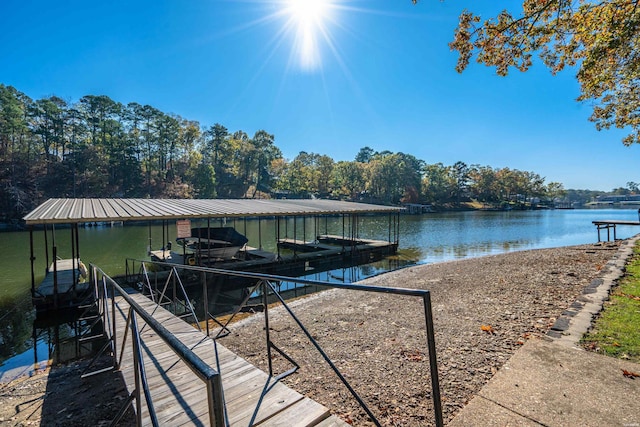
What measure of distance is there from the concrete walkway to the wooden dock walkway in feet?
4.21

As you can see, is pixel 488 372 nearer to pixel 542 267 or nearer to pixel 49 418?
pixel 49 418

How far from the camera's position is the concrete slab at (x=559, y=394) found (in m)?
2.42

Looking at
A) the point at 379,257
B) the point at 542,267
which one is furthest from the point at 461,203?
the point at 542,267

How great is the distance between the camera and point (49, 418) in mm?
3500

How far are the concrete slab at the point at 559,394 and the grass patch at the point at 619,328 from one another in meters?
0.24

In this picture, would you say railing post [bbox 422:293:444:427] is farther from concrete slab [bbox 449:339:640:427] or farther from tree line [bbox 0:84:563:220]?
tree line [bbox 0:84:563:220]

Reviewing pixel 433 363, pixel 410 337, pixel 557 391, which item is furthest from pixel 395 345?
pixel 433 363

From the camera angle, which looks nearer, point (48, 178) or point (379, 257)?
point (379, 257)

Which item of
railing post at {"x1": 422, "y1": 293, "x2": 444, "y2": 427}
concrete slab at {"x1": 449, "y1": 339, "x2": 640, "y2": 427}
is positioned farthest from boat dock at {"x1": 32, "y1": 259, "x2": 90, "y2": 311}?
concrete slab at {"x1": 449, "y1": 339, "x2": 640, "y2": 427}

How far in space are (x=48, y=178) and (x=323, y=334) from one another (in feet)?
149

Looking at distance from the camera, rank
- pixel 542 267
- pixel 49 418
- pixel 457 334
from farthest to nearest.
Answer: pixel 542 267
pixel 457 334
pixel 49 418

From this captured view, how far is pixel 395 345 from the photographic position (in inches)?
→ 169

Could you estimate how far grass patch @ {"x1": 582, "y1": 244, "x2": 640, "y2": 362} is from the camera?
335cm

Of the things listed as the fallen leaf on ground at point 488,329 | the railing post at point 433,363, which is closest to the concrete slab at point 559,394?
the fallen leaf on ground at point 488,329
